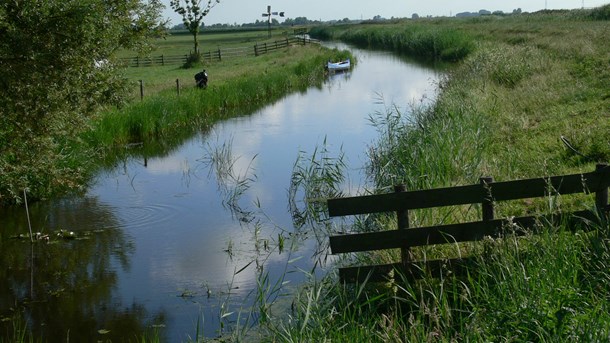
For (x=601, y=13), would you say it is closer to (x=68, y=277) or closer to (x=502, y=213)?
(x=502, y=213)

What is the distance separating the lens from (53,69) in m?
11.9

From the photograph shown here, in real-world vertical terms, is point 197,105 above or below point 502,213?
below

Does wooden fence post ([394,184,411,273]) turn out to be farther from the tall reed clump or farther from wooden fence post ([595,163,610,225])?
the tall reed clump

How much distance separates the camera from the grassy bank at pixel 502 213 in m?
6.24

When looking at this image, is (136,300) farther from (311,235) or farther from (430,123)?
(430,123)

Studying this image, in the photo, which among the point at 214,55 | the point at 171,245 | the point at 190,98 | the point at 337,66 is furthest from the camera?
the point at 214,55

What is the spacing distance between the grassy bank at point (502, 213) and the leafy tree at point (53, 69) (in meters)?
5.05

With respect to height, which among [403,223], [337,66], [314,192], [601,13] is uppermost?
[601,13]

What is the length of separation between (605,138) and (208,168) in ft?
33.4

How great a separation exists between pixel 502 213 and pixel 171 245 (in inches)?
233

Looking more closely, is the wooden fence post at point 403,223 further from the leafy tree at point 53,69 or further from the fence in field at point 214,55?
the fence in field at point 214,55

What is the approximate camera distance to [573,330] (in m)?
5.73

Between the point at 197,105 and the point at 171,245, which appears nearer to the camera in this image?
the point at 171,245

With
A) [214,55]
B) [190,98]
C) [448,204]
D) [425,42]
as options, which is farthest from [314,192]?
[425,42]
